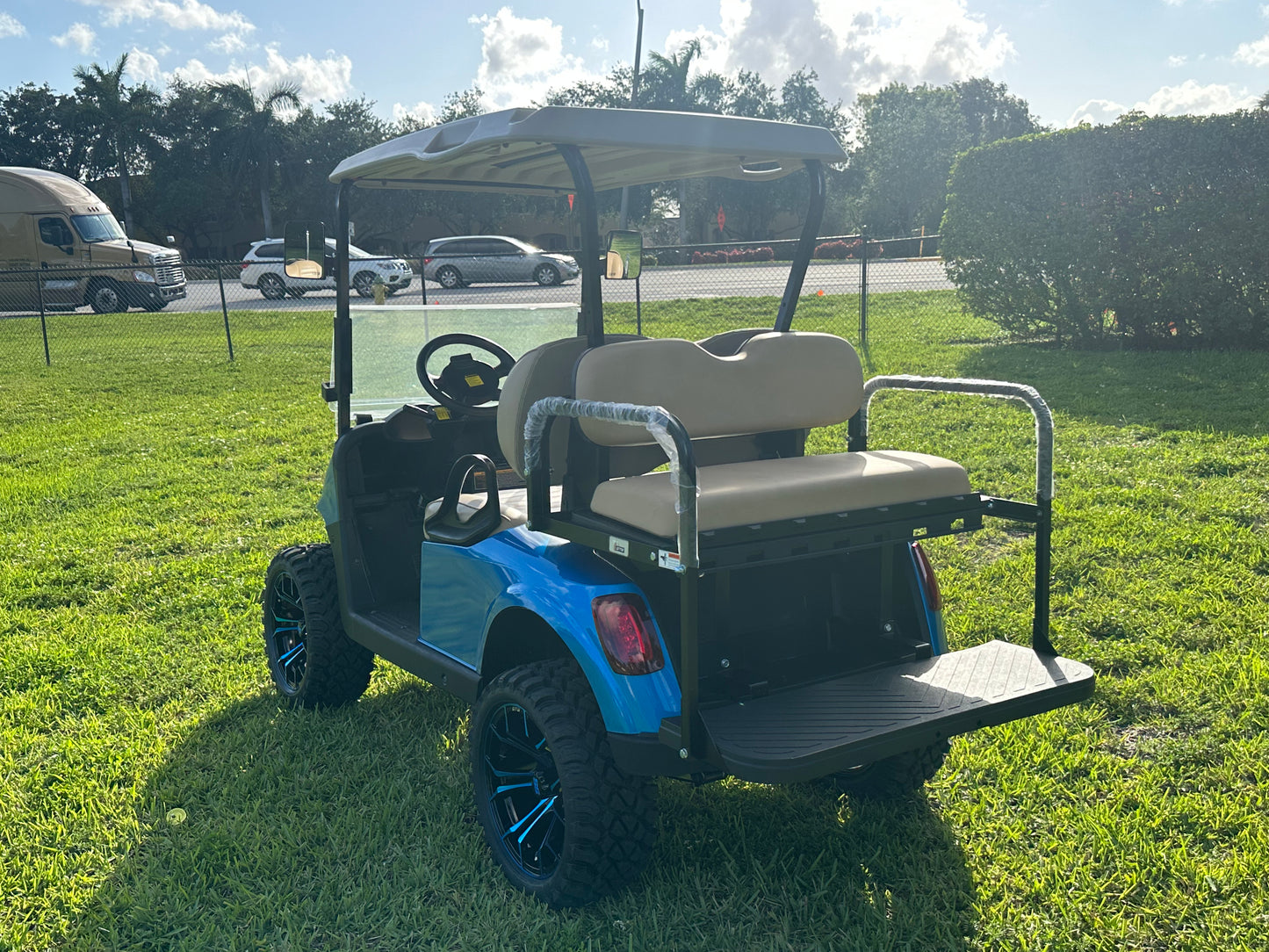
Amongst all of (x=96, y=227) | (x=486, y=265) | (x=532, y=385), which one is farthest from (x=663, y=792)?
(x=96, y=227)

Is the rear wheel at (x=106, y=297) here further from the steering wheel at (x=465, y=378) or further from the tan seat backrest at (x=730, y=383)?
the tan seat backrest at (x=730, y=383)

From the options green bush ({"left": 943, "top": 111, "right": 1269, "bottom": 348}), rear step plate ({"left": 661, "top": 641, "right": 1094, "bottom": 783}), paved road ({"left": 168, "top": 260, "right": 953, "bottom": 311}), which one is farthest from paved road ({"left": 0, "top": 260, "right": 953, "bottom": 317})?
rear step plate ({"left": 661, "top": 641, "right": 1094, "bottom": 783})

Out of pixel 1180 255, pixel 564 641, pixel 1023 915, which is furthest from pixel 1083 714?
pixel 1180 255

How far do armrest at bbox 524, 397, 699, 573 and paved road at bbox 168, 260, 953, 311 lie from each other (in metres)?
13.0

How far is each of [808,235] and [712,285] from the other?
15298mm

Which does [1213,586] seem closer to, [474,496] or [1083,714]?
[1083,714]

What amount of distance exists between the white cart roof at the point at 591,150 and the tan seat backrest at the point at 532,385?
0.54 metres

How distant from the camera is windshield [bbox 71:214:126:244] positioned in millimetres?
23094

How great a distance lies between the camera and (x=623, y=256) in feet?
12.1

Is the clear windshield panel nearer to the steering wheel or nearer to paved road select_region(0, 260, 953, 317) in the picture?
the steering wheel

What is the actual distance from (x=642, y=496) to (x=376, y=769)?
1549 mm

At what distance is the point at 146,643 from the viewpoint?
467 cm

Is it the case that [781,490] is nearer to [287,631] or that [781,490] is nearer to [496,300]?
[287,631]

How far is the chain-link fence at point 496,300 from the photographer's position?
15.1m
